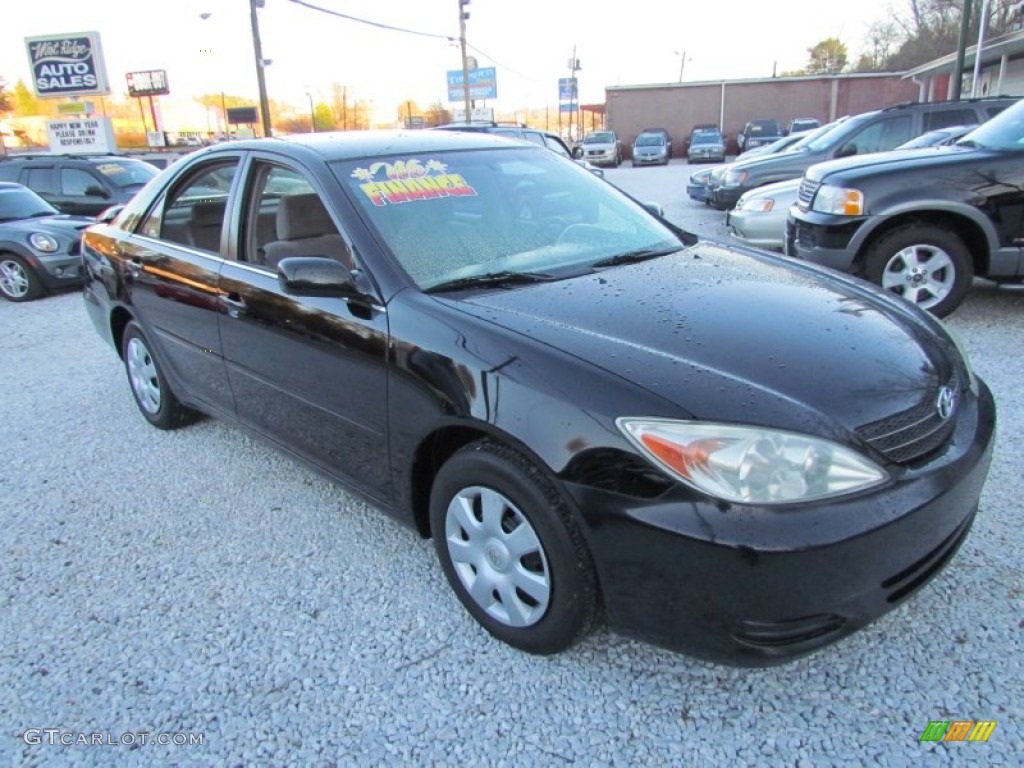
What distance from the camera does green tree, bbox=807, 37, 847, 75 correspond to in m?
62.6

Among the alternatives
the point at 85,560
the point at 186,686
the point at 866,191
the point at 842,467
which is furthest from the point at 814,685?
the point at 866,191

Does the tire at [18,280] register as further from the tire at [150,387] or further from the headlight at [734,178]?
the headlight at [734,178]

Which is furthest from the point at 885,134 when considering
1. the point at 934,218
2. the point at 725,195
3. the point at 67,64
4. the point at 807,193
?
the point at 67,64

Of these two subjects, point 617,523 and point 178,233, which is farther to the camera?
point 178,233

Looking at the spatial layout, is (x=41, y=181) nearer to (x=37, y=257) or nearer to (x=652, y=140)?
(x=37, y=257)

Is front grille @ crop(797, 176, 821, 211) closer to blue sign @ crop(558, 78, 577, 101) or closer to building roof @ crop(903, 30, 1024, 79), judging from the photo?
building roof @ crop(903, 30, 1024, 79)

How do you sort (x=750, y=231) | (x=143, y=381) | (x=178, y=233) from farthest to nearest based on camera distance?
1. (x=750, y=231)
2. (x=143, y=381)
3. (x=178, y=233)

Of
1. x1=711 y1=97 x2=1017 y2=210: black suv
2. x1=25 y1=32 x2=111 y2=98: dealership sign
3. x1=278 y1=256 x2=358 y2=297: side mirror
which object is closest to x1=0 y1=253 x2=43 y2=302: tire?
x1=278 y1=256 x2=358 y2=297: side mirror

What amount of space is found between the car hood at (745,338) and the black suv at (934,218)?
9.20 ft

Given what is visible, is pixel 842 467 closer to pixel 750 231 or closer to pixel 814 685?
pixel 814 685

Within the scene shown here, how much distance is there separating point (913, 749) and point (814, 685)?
29 centimetres

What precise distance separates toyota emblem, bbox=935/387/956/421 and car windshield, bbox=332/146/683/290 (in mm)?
1258

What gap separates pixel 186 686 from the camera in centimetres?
227

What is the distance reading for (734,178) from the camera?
10945mm
